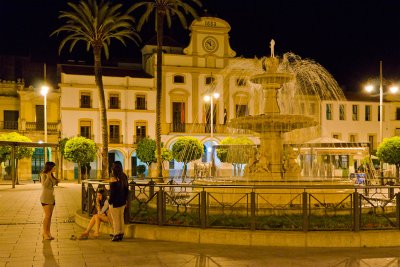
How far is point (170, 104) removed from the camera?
52688 mm

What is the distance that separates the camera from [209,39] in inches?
2103

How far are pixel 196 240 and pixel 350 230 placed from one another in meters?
3.19

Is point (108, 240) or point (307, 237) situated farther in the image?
point (108, 240)

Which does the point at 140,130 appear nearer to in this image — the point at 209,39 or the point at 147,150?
the point at 147,150

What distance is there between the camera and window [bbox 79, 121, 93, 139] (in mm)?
49656

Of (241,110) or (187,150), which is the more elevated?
(241,110)

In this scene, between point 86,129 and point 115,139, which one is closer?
point 86,129

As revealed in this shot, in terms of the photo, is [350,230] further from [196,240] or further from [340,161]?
[340,161]

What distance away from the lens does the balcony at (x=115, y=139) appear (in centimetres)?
5059

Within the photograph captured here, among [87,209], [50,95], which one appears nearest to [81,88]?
[50,95]

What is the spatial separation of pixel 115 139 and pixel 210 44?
1313 cm

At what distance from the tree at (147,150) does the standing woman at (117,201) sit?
35.0 metres

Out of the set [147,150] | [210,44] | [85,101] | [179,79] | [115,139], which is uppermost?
[210,44]

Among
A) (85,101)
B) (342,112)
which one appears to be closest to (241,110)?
(342,112)
